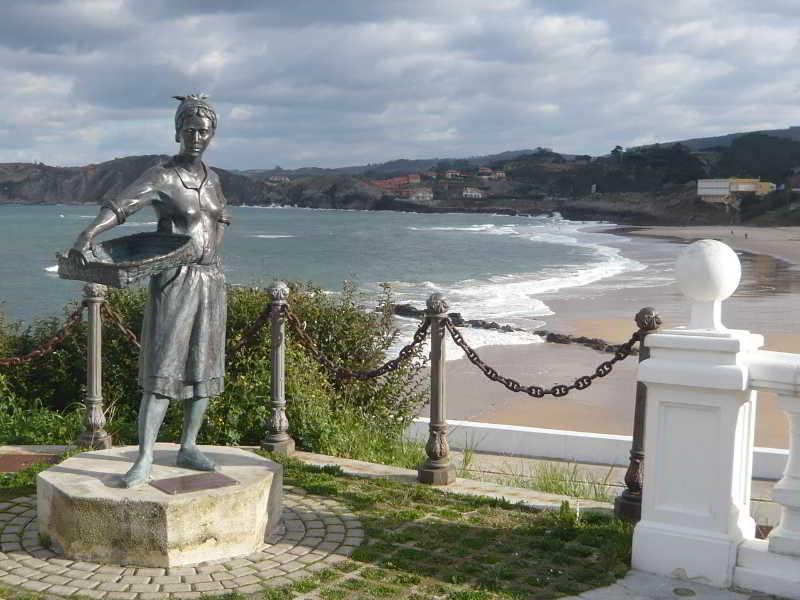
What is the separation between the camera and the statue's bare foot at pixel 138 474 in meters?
5.07

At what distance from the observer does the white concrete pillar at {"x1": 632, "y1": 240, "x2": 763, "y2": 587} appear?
4570mm

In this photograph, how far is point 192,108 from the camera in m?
5.07

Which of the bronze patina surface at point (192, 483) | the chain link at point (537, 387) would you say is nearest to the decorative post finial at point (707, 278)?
the chain link at point (537, 387)

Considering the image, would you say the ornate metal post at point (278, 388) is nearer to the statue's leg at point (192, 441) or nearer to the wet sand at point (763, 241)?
the statue's leg at point (192, 441)

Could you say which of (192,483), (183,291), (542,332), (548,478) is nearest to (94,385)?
(192,483)

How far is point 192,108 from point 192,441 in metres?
2.08

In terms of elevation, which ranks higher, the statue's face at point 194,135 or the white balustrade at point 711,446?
the statue's face at point 194,135

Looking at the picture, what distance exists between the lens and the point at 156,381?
16.6 ft

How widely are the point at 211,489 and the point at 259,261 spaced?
161 feet

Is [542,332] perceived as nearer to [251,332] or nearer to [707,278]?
[251,332]

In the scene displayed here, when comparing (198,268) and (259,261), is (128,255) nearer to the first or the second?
(198,268)

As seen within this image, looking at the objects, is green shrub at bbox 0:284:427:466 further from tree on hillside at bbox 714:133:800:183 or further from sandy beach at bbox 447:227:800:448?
tree on hillside at bbox 714:133:800:183

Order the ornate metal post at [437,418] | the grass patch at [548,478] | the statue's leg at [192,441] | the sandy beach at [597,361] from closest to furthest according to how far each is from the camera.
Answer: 1. the statue's leg at [192,441]
2. the ornate metal post at [437,418]
3. the grass patch at [548,478]
4. the sandy beach at [597,361]

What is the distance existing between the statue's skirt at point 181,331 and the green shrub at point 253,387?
273cm
